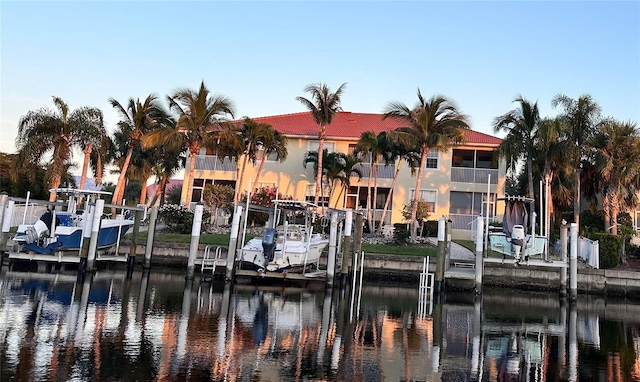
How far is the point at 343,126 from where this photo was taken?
4028 centimetres

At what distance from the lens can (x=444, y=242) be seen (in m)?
19.1

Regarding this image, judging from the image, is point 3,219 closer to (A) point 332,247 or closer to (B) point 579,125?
(A) point 332,247

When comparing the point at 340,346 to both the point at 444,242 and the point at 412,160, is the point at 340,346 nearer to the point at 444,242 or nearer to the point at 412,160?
the point at 444,242

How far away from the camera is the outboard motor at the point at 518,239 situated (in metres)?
18.7

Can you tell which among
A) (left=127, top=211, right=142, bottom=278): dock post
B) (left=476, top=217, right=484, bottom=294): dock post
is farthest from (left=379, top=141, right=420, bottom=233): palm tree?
(left=127, top=211, right=142, bottom=278): dock post

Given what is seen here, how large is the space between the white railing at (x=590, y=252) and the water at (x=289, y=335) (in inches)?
104

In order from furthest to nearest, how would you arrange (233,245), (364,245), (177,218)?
(177,218) < (364,245) < (233,245)

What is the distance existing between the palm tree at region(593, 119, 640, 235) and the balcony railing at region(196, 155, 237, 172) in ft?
75.1

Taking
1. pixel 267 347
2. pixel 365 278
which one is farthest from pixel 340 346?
pixel 365 278

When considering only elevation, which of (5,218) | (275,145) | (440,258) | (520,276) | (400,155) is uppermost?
(275,145)

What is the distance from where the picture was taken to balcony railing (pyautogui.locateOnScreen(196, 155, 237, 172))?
38.0m

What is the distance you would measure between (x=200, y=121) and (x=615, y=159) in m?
22.6

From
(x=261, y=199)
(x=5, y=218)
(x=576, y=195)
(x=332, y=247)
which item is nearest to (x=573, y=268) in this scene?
(x=332, y=247)

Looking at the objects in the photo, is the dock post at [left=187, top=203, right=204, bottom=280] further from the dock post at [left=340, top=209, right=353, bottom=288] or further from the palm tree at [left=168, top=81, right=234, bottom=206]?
the palm tree at [left=168, top=81, right=234, bottom=206]
